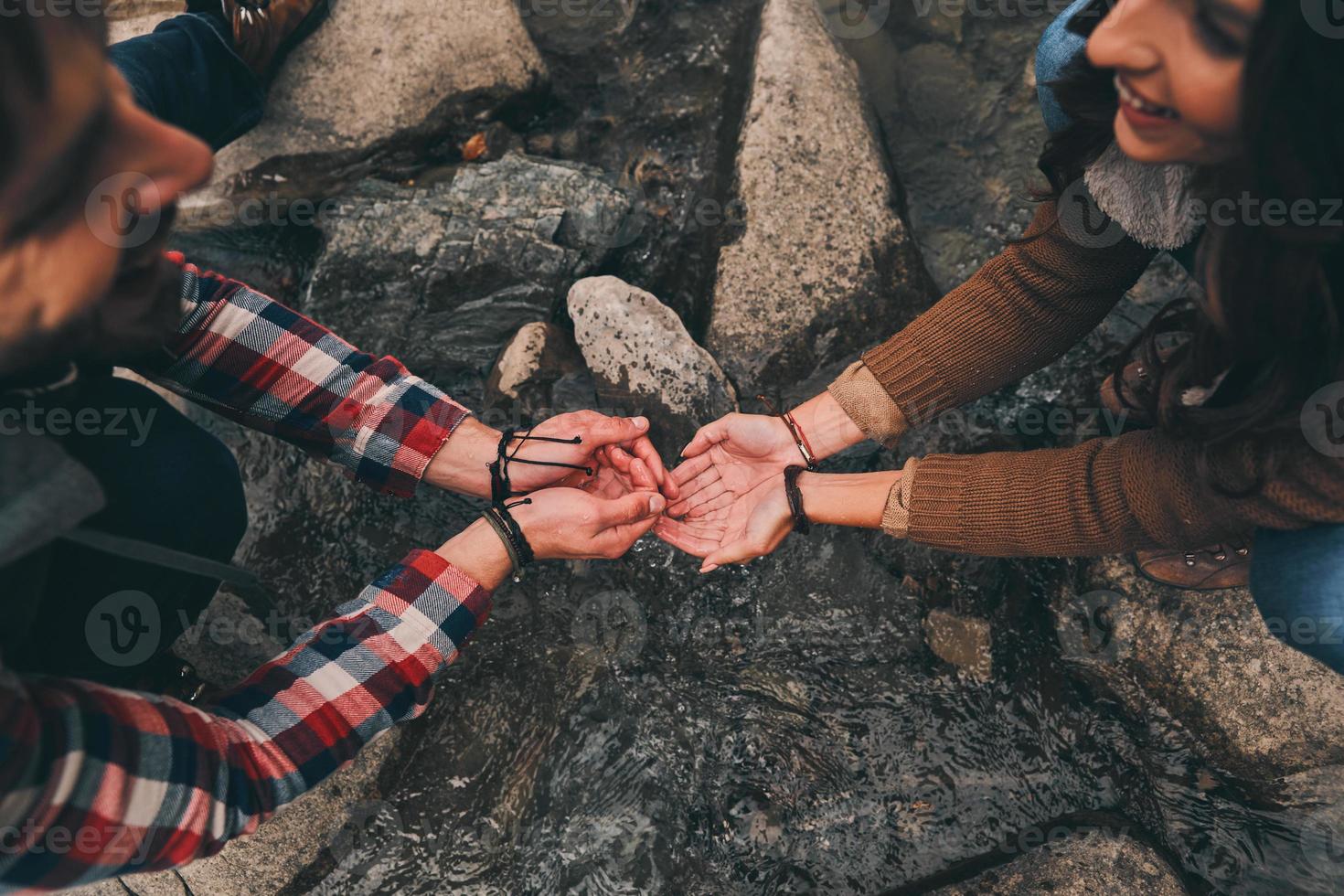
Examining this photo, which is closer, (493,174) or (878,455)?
(878,455)

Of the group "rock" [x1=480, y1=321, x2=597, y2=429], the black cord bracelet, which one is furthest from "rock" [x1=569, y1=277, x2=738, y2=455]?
the black cord bracelet

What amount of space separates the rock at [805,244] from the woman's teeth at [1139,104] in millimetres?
1471

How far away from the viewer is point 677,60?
3523 millimetres

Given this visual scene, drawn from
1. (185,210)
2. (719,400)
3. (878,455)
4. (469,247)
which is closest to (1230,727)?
(878,455)

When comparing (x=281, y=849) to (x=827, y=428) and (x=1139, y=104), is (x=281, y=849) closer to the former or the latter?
(x=827, y=428)

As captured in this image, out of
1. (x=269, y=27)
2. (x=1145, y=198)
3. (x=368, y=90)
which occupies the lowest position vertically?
(x=1145, y=198)

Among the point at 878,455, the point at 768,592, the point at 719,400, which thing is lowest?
the point at 768,592

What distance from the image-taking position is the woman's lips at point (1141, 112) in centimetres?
151

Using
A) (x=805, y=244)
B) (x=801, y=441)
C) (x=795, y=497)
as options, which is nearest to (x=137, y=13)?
(x=805, y=244)

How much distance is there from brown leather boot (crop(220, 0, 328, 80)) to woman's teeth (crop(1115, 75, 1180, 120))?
2.88 meters

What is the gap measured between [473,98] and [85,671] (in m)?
2.48

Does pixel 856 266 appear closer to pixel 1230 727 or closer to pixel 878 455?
pixel 878 455

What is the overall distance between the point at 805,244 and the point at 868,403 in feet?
2.71

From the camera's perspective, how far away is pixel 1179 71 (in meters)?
1.41
